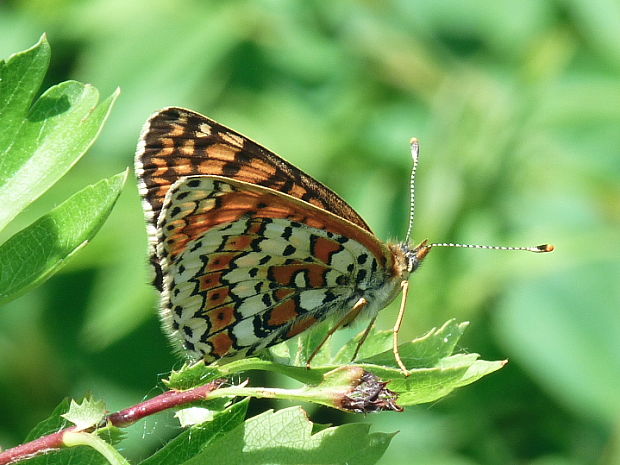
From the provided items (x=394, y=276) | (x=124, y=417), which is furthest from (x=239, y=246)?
(x=124, y=417)

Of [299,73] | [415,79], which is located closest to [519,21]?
[415,79]

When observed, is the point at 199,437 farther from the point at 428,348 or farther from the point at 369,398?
the point at 428,348

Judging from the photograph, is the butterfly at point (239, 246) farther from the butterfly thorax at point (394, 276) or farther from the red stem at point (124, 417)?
the red stem at point (124, 417)

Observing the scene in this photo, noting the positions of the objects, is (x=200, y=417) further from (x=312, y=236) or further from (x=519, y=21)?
(x=519, y=21)

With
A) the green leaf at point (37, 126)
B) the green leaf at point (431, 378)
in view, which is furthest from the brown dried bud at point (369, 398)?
the green leaf at point (37, 126)

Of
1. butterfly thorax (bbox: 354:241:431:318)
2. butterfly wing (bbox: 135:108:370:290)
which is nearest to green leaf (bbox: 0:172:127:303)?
butterfly wing (bbox: 135:108:370:290)

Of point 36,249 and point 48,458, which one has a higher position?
point 36,249

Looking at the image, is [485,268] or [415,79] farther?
[415,79]
